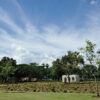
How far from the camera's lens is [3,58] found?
90062mm

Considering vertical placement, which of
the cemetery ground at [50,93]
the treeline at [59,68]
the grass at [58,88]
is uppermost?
the treeline at [59,68]

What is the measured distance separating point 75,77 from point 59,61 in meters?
10.3

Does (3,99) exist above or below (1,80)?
below

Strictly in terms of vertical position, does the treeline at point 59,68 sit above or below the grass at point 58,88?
above

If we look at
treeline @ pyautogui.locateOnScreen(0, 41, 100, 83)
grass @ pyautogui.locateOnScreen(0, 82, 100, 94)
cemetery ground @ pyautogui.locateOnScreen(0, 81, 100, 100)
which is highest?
treeline @ pyautogui.locateOnScreen(0, 41, 100, 83)

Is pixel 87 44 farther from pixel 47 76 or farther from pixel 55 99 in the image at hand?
pixel 47 76

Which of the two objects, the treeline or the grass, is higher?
the treeline

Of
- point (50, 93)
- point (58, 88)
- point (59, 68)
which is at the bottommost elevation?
point (50, 93)

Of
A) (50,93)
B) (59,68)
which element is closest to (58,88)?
(50,93)

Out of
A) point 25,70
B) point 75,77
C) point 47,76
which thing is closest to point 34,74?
point 25,70

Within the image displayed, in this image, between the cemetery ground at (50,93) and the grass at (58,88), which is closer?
the cemetery ground at (50,93)

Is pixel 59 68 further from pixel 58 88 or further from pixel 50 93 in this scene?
pixel 50 93

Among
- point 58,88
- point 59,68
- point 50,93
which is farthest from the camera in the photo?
point 59,68

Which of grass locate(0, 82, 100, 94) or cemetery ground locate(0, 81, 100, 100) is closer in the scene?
cemetery ground locate(0, 81, 100, 100)
